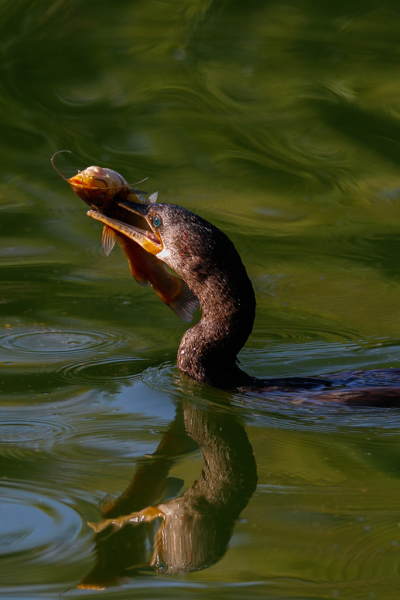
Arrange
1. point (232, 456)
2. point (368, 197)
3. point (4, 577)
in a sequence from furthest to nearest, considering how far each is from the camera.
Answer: point (368, 197)
point (232, 456)
point (4, 577)

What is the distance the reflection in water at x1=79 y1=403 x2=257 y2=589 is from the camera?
305cm

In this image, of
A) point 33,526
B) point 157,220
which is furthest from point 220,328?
point 33,526

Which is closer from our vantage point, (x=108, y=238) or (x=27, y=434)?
(x=27, y=434)

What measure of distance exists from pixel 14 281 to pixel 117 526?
3421 mm

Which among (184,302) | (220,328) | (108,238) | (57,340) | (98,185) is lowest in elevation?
(57,340)

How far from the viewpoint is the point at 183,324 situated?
583 cm

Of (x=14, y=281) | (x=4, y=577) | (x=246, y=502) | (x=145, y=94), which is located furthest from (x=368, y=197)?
(x=4, y=577)

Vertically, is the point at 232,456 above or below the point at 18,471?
above

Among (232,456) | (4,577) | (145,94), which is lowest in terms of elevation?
(4,577)

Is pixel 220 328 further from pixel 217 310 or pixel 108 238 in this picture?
pixel 108 238

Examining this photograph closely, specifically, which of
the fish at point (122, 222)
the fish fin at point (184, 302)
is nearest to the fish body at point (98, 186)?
the fish at point (122, 222)

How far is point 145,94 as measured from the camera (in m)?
9.01

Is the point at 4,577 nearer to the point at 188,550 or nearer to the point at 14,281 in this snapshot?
the point at 188,550

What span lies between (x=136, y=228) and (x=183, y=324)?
3.65 feet
